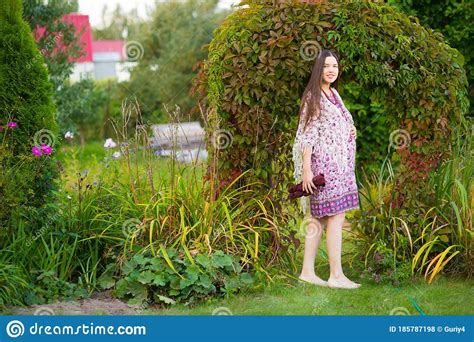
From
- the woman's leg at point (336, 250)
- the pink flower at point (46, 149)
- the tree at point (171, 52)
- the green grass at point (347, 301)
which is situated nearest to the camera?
the green grass at point (347, 301)

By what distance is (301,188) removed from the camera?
17.3ft

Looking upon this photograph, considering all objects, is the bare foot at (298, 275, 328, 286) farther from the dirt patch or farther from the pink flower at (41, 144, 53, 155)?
the pink flower at (41, 144, 53, 155)

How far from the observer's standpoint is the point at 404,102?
570 cm

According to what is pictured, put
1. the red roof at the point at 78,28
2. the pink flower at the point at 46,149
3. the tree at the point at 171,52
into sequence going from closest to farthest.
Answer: the pink flower at the point at 46,149, the red roof at the point at 78,28, the tree at the point at 171,52

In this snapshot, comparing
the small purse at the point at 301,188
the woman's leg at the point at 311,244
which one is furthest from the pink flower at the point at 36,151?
the woman's leg at the point at 311,244

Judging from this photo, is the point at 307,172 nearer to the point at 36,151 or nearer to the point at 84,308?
the point at 84,308

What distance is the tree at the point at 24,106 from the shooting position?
546cm

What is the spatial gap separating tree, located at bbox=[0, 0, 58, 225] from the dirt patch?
93 centimetres

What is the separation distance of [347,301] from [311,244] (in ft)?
1.87

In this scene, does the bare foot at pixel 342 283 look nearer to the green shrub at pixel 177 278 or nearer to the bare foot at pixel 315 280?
the bare foot at pixel 315 280

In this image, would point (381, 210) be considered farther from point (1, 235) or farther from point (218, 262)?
point (1, 235)

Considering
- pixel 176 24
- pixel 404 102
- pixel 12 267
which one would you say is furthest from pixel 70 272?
pixel 176 24

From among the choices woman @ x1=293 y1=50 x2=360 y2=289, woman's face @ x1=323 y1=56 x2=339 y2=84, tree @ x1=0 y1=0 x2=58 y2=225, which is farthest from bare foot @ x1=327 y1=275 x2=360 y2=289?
tree @ x1=0 y1=0 x2=58 y2=225

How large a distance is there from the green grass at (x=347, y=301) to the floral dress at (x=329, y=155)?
598 millimetres
